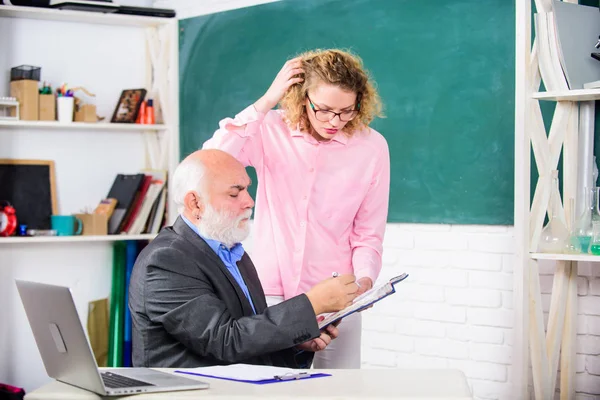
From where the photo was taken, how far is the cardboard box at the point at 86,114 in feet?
14.9

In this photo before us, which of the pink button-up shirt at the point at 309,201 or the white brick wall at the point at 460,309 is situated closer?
the pink button-up shirt at the point at 309,201

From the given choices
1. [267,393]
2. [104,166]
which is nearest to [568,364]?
[267,393]

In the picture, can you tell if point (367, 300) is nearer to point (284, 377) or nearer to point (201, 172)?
point (284, 377)

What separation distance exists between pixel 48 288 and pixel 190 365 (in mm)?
542

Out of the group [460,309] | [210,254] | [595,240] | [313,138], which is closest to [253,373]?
[210,254]

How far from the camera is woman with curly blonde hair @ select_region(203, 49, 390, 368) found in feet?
9.09

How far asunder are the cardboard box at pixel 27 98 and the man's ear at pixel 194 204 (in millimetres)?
2344

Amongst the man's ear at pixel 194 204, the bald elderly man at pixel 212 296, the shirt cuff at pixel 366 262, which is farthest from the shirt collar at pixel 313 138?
the man's ear at pixel 194 204

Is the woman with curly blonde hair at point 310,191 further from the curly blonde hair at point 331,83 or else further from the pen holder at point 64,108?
the pen holder at point 64,108

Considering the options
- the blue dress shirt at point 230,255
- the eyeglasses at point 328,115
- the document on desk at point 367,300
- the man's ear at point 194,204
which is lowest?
the document on desk at point 367,300

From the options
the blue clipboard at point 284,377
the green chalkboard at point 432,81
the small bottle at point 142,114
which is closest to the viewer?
the blue clipboard at point 284,377

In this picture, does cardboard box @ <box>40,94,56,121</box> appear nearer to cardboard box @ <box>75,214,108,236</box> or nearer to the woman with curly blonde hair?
cardboard box @ <box>75,214,108,236</box>

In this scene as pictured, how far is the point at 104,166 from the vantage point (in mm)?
4789

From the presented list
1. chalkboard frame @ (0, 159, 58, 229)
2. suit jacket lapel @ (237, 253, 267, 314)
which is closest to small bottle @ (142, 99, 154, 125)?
chalkboard frame @ (0, 159, 58, 229)
